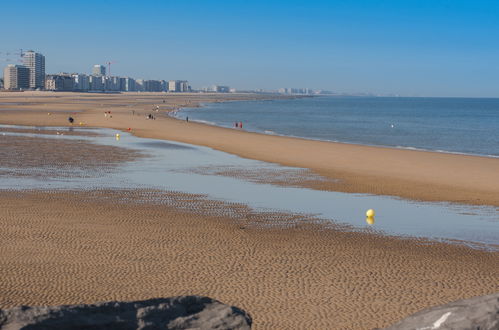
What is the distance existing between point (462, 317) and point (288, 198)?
55.3ft

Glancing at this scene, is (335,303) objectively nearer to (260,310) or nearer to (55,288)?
(260,310)

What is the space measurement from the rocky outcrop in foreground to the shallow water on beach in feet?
38.5

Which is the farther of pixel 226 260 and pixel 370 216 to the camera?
pixel 370 216

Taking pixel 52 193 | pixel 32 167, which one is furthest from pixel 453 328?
pixel 32 167

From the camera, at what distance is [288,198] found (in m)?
22.2

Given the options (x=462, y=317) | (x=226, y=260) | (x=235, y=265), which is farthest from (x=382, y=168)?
(x=462, y=317)

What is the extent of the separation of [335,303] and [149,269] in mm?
3971

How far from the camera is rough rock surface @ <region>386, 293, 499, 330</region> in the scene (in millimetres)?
5246

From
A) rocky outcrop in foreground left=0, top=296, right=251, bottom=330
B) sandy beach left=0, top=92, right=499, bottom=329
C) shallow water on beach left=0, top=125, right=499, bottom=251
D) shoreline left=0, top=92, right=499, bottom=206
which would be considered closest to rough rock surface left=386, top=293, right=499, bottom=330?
rocky outcrop in foreground left=0, top=296, right=251, bottom=330

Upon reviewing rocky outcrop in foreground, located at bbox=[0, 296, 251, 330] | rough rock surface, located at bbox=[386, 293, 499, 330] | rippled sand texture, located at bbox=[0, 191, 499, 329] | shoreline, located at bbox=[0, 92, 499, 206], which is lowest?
rippled sand texture, located at bbox=[0, 191, 499, 329]

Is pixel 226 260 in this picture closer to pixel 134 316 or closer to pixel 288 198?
pixel 134 316

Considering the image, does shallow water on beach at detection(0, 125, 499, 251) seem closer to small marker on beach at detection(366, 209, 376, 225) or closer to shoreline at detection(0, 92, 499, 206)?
small marker on beach at detection(366, 209, 376, 225)

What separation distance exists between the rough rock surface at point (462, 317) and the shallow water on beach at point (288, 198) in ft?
36.1

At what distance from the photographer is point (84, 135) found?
4866cm
